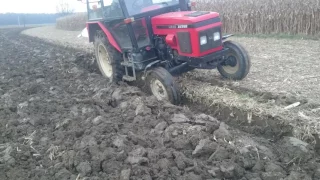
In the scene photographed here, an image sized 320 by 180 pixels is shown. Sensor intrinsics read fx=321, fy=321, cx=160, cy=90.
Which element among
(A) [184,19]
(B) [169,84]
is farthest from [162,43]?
(B) [169,84]

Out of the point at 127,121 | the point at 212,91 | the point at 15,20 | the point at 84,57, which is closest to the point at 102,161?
the point at 127,121

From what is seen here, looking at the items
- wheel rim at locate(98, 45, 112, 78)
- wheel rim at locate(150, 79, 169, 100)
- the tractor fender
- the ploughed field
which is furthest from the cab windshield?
wheel rim at locate(98, 45, 112, 78)

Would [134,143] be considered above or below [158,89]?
below

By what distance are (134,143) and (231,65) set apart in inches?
122

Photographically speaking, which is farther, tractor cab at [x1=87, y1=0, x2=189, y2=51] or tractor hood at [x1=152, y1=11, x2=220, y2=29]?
tractor cab at [x1=87, y1=0, x2=189, y2=51]

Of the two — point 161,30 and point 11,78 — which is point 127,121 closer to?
point 161,30

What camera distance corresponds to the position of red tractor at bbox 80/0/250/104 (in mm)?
5445

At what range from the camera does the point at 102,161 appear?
361 cm

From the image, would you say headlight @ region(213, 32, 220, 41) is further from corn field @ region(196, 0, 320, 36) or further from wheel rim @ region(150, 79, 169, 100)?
corn field @ region(196, 0, 320, 36)

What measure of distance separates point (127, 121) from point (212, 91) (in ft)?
5.86

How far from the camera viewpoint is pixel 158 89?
18.7ft

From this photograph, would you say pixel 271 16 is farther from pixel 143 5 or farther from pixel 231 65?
pixel 143 5

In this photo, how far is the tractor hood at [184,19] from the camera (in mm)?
5344

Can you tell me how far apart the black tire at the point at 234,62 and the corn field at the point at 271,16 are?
7.73m
